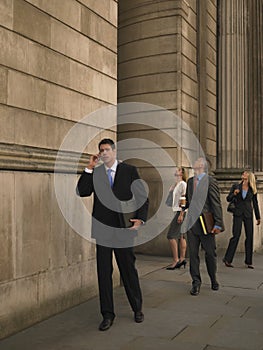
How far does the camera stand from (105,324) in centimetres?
528

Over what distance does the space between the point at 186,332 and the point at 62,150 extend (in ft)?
8.93

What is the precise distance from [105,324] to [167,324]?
721 mm

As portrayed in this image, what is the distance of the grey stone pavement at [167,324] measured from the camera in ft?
15.8

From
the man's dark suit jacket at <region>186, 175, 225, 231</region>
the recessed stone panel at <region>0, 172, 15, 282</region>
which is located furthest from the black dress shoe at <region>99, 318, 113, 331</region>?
the man's dark suit jacket at <region>186, 175, 225, 231</region>

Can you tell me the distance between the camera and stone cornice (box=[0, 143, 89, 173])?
17.3 feet

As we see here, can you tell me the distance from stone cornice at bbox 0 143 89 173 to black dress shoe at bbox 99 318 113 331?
1.88 m

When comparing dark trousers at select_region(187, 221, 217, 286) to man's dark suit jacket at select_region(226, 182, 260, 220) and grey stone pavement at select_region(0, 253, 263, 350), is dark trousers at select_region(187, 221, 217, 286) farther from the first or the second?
man's dark suit jacket at select_region(226, 182, 260, 220)

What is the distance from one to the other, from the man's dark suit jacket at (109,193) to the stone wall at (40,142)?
0.68 meters

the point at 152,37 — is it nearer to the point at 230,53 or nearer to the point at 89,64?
the point at 230,53

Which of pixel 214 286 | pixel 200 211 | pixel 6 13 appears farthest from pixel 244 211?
pixel 6 13

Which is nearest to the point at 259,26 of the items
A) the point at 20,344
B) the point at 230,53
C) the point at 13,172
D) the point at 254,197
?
the point at 230,53

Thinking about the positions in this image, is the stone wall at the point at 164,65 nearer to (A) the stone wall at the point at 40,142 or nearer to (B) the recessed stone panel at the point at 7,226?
(A) the stone wall at the point at 40,142

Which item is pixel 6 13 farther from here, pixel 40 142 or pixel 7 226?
pixel 7 226

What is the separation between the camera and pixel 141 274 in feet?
28.8
